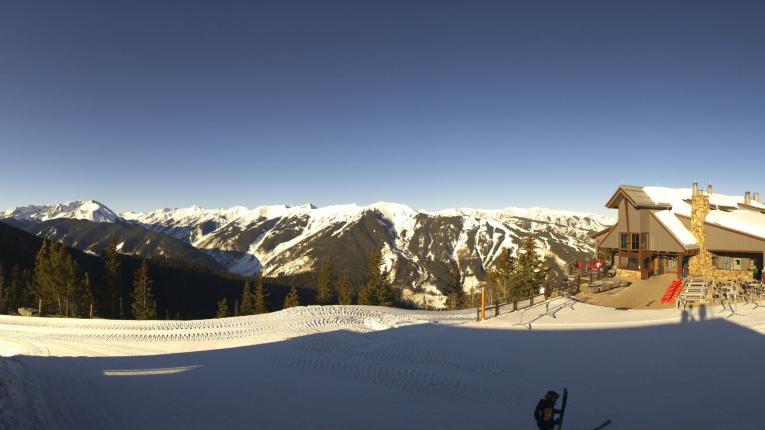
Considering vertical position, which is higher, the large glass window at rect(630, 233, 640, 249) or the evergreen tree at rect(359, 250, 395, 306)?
the large glass window at rect(630, 233, 640, 249)

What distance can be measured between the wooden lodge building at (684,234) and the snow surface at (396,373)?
521 inches

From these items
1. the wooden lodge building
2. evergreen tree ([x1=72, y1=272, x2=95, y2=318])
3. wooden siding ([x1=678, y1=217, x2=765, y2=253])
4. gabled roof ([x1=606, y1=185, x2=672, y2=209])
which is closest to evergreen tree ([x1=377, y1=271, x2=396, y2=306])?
the wooden lodge building

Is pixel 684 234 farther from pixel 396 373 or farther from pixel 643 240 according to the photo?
pixel 396 373

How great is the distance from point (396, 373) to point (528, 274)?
29.4 metres

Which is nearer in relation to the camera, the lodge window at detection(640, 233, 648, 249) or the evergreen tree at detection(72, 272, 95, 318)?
the lodge window at detection(640, 233, 648, 249)

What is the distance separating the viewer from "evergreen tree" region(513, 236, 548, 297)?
124 ft

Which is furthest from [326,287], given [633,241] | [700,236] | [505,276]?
[700,236]

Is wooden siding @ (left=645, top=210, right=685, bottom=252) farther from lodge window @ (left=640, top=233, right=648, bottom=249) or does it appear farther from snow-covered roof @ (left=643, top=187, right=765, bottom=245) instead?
snow-covered roof @ (left=643, top=187, right=765, bottom=245)

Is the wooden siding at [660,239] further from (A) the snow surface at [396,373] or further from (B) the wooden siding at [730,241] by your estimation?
(A) the snow surface at [396,373]

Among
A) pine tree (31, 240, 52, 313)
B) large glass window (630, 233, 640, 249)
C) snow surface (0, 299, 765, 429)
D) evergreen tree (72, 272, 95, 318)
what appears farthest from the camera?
evergreen tree (72, 272, 95, 318)

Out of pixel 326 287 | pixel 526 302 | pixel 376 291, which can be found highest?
pixel 526 302

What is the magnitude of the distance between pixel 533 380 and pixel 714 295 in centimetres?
1487

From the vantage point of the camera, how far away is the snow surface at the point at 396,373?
28.0 ft

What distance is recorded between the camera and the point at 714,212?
101 feet
